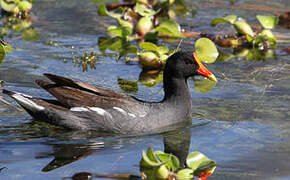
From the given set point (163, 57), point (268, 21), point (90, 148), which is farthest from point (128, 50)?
point (90, 148)

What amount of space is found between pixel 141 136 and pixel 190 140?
0.49 metres

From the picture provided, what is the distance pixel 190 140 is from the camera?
6223 mm

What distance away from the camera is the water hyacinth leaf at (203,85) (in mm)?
7812

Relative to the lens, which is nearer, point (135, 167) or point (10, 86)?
point (135, 167)

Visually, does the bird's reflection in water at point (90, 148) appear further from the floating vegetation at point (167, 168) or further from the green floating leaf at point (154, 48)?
the green floating leaf at point (154, 48)

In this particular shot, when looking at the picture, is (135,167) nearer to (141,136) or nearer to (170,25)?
(141,136)

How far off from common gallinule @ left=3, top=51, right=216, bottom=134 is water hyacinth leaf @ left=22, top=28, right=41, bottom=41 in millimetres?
3498

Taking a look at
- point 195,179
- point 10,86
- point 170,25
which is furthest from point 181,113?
point 170,25

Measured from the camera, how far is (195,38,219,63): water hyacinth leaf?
8.73 meters

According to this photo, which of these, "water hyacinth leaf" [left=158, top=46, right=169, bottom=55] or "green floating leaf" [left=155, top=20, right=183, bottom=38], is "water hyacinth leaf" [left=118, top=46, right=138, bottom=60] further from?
"water hyacinth leaf" [left=158, top=46, right=169, bottom=55]

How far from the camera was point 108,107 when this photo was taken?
6.45m

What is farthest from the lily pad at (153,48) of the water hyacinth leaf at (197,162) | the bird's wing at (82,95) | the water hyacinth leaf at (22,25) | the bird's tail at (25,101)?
the water hyacinth leaf at (197,162)

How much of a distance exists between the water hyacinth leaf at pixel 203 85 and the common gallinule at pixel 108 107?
103 cm

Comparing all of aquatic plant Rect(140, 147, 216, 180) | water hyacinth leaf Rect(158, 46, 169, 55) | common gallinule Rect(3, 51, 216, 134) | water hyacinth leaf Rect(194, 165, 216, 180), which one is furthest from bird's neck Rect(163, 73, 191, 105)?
water hyacinth leaf Rect(158, 46, 169, 55)
